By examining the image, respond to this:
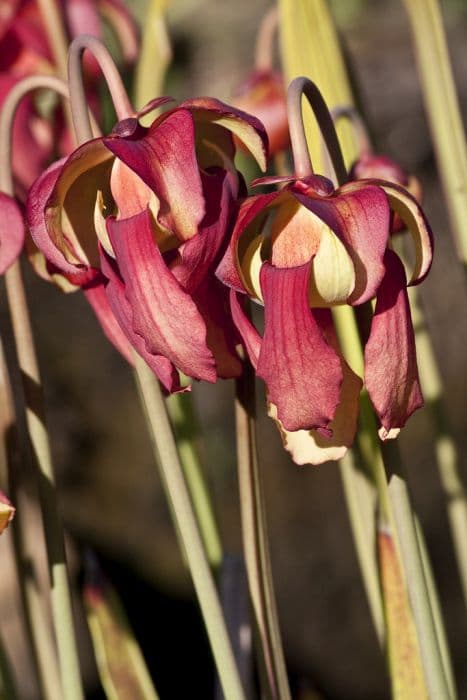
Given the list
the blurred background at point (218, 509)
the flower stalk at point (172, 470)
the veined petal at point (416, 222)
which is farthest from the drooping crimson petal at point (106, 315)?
the blurred background at point (218, 509)

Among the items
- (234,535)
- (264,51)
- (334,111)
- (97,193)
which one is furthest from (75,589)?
(97,193)

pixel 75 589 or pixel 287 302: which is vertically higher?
pixel 287 302

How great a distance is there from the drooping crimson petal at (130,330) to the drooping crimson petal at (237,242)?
0.11ft

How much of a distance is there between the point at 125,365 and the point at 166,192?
143 cm

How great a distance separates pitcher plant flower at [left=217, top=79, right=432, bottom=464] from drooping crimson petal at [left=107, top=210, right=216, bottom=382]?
0.02 m

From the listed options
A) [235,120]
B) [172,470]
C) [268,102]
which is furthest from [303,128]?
[268,102]

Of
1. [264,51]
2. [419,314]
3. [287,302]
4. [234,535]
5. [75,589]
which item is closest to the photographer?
[287,302]

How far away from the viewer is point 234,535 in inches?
68.3

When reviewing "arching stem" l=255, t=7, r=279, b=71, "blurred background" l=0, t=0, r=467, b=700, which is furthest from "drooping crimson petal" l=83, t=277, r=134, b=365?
"blurred background" l=0, t=0, r=467, b=700

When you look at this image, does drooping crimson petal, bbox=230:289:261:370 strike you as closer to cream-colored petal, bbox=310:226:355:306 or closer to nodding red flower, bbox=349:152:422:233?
cream-colored petal, bbox=310:226:355:306

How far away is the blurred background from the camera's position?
63.7 inches

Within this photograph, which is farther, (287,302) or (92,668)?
(92,668)

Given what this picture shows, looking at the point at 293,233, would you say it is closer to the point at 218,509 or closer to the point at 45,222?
the point at 45,222

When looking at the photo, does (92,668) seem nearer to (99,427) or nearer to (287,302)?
(99,427)
